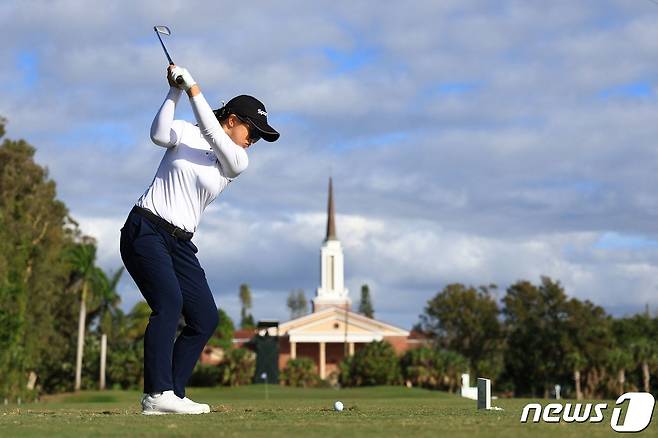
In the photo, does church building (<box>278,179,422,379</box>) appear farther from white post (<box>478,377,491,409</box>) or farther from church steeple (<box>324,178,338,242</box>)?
white post (<box>478,377,491,409</box>)

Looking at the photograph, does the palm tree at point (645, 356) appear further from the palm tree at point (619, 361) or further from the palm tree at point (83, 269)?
the palm tree at point (83, 269)

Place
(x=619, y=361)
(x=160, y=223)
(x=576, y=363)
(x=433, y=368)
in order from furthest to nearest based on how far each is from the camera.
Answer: (x=433, y=368) < (x=576, y=363) < (x=619, y=361) < (x=160, y=223)

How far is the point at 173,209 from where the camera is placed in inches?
368

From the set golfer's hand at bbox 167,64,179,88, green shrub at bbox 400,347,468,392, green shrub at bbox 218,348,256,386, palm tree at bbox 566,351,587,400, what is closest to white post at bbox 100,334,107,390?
green shrub at bbox 218,348,256,386

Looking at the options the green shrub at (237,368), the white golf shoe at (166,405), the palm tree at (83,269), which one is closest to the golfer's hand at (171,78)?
the white golf shoe at (166,405)

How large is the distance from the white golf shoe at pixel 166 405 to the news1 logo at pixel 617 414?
2682 millimetres

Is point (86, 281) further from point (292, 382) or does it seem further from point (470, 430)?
point (470, 430)

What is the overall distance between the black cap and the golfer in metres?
0.01

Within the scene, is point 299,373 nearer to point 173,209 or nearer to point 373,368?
point 373,368

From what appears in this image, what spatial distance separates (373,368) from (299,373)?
5.77 meters

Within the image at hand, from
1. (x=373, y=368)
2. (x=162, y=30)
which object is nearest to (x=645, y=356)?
(x=373, y=368)

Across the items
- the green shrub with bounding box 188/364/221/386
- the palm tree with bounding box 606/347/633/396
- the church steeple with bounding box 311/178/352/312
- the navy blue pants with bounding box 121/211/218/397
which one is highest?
the church steeple with bounding box 311/178/352/312

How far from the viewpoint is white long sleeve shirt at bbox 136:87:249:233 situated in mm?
9227

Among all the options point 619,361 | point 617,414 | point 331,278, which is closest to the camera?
point 617,414
